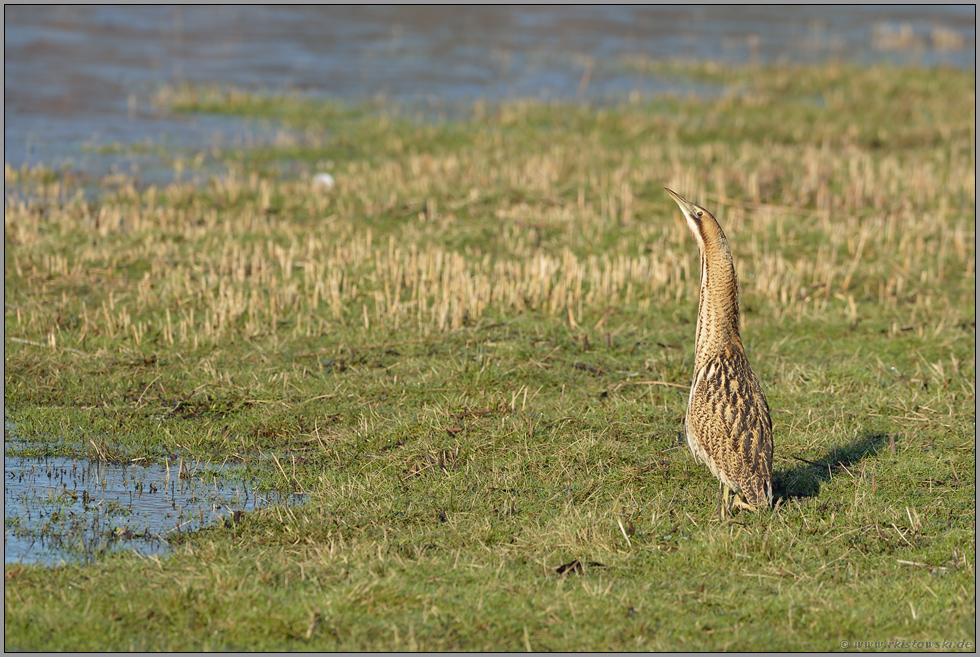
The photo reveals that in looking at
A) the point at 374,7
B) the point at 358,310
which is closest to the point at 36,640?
the point at 358,310

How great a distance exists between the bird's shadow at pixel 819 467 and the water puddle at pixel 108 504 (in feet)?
9.72

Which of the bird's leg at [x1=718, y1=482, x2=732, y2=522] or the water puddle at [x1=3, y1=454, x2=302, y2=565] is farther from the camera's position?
the bird's leg at [x1=718, y1=482, x2=732, y2=522]

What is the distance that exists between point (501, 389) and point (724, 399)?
2.50 metres

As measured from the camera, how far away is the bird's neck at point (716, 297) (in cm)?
648

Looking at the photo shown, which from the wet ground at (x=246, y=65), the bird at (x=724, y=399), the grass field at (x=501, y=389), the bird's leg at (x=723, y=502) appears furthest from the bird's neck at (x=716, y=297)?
the wet ground at (x=246, y=65)

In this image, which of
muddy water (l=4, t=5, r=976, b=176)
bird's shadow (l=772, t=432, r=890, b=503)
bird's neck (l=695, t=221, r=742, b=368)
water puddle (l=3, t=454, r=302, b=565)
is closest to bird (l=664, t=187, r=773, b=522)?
bird's neck (l=695, t=221, r=742, b=368)

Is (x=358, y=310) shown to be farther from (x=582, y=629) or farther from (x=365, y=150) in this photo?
(x=365, y=150)

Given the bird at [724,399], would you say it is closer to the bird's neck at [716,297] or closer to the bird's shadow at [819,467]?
the bird's neck at [716,297]

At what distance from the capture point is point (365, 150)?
17.7 metres

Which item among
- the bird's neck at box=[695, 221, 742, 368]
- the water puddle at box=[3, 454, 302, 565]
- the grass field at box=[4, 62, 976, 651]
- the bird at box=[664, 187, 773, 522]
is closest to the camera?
the grass field at box=[4, 62, 976, 651]

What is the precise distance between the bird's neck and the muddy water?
11810mm

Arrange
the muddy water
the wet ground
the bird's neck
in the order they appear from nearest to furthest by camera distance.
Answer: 1. the bird's neck
2. the wet ground
3. the muddy water

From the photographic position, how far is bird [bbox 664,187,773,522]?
250 inches

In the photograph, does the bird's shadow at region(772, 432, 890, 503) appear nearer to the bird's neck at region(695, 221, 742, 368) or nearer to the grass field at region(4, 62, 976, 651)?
the grass field at region(4, 62, 976, 651)
